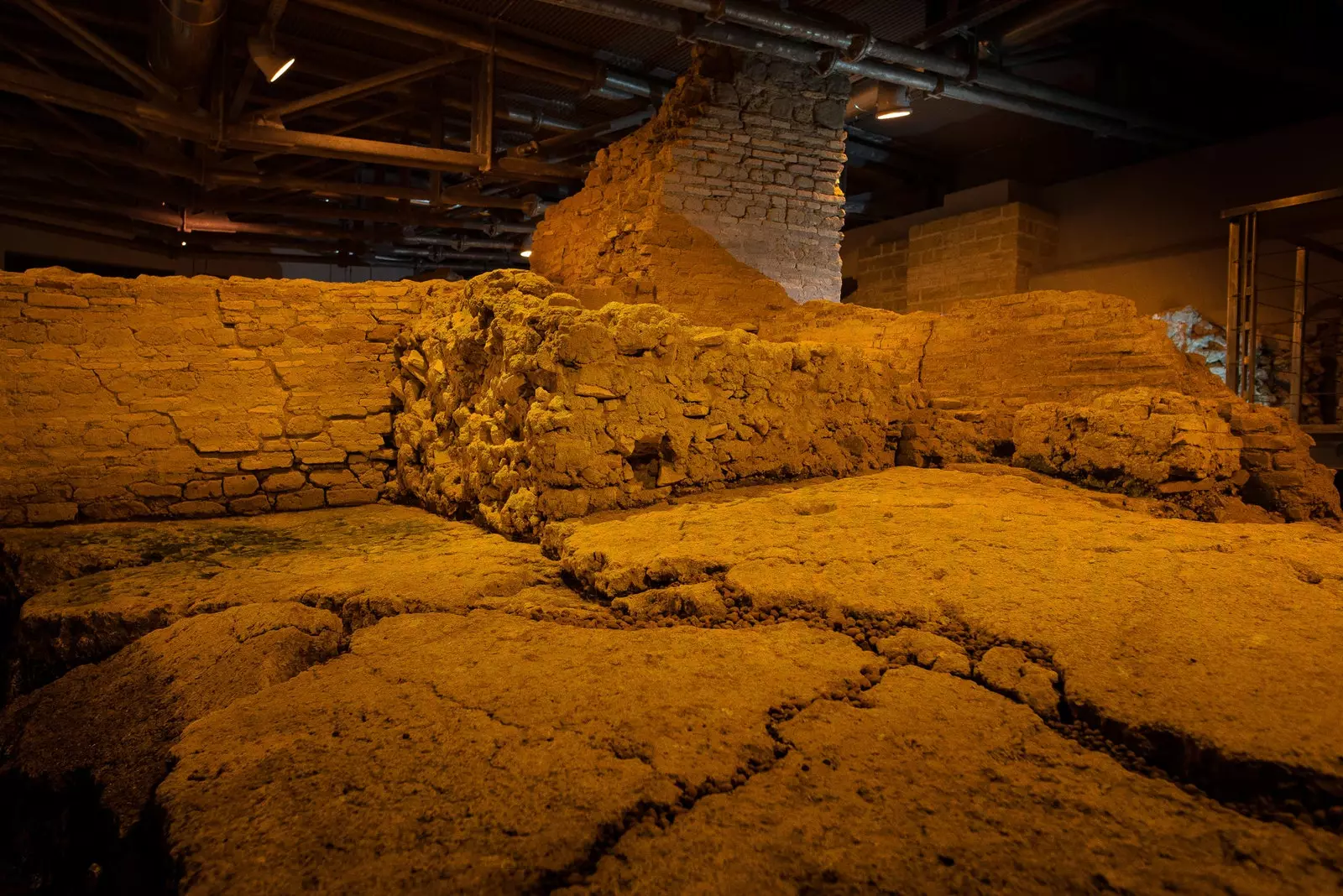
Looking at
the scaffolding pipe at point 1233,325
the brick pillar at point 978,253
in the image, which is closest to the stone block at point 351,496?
the scaffolding pipe at point 1233,325

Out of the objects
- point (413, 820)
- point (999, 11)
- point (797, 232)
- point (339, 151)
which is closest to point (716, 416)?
point (413, 820)

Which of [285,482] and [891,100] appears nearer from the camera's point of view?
[285,482]

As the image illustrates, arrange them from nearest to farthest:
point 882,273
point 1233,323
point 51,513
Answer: point 51,513 < point 1233,323 < point 882,273

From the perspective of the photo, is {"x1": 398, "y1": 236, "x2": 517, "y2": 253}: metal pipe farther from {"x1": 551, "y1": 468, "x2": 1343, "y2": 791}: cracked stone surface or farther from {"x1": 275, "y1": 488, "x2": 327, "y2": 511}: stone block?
{"x1": 551, "y1": 468, "x2": 1343, "y2": 791}: cracked stone surface

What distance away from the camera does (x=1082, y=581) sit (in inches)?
87.0

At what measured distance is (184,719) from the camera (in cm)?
185

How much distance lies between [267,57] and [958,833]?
7.51 meters

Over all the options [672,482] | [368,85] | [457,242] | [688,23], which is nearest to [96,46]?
[368,85]

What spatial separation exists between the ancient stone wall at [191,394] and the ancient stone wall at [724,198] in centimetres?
218

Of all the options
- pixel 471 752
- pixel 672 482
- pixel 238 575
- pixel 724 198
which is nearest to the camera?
pixel 471 752

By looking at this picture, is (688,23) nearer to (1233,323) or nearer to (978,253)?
(1233,323)

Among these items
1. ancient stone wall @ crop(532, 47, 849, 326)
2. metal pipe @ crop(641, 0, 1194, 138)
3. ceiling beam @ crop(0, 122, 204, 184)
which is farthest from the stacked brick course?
ceiling beam @ crop(0, 122, 204, 184)

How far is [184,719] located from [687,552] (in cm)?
152

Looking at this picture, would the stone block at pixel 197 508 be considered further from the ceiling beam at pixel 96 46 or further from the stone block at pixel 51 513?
the ceiling beam at pixel 96 46
